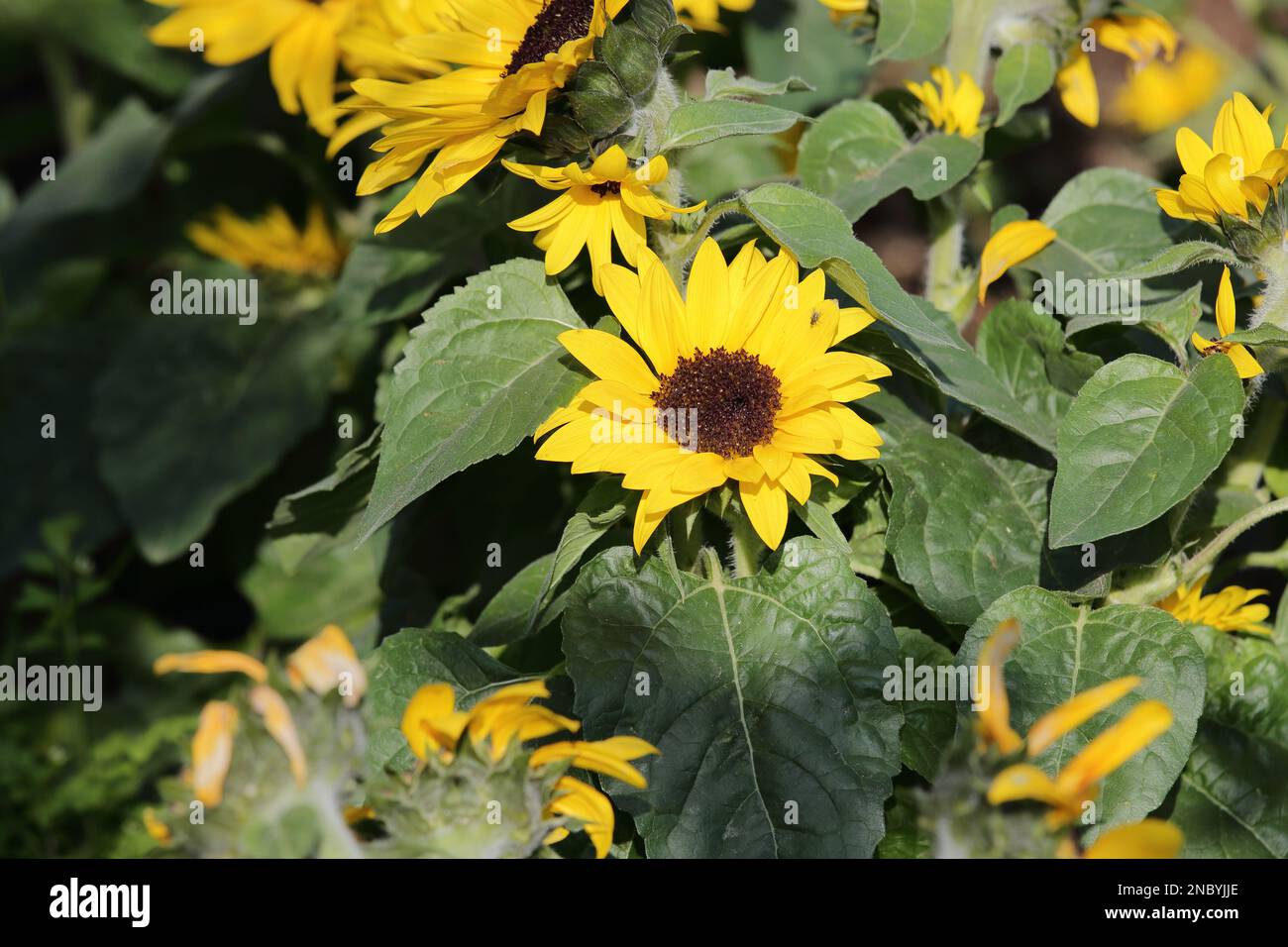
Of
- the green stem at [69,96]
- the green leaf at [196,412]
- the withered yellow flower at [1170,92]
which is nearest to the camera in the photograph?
the green leaf at [196,412]

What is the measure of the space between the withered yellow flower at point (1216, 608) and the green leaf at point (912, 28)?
569mm

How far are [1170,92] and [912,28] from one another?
1.86 metres

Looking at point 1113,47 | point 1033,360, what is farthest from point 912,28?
point 1033,360

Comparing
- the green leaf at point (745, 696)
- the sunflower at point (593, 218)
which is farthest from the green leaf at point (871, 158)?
the green leaf at point (745, 696)

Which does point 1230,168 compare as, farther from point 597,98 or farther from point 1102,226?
point 597,98

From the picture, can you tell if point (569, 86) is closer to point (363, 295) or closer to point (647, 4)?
point (647, 4)

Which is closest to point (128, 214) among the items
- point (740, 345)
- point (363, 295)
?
point (363, 295)

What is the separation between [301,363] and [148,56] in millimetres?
727

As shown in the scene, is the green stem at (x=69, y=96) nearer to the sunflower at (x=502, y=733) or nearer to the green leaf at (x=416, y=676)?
the green leaf at (x=416, y=676)

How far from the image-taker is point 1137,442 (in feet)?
3.60

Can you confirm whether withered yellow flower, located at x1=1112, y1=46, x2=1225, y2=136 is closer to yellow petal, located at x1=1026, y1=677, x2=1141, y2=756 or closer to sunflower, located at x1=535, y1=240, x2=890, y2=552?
sunflower, located at x1=535, y1=240, x2=890, y2=552

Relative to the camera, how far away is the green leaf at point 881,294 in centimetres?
103

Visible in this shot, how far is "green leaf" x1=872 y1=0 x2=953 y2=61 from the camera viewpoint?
52.6 inches
